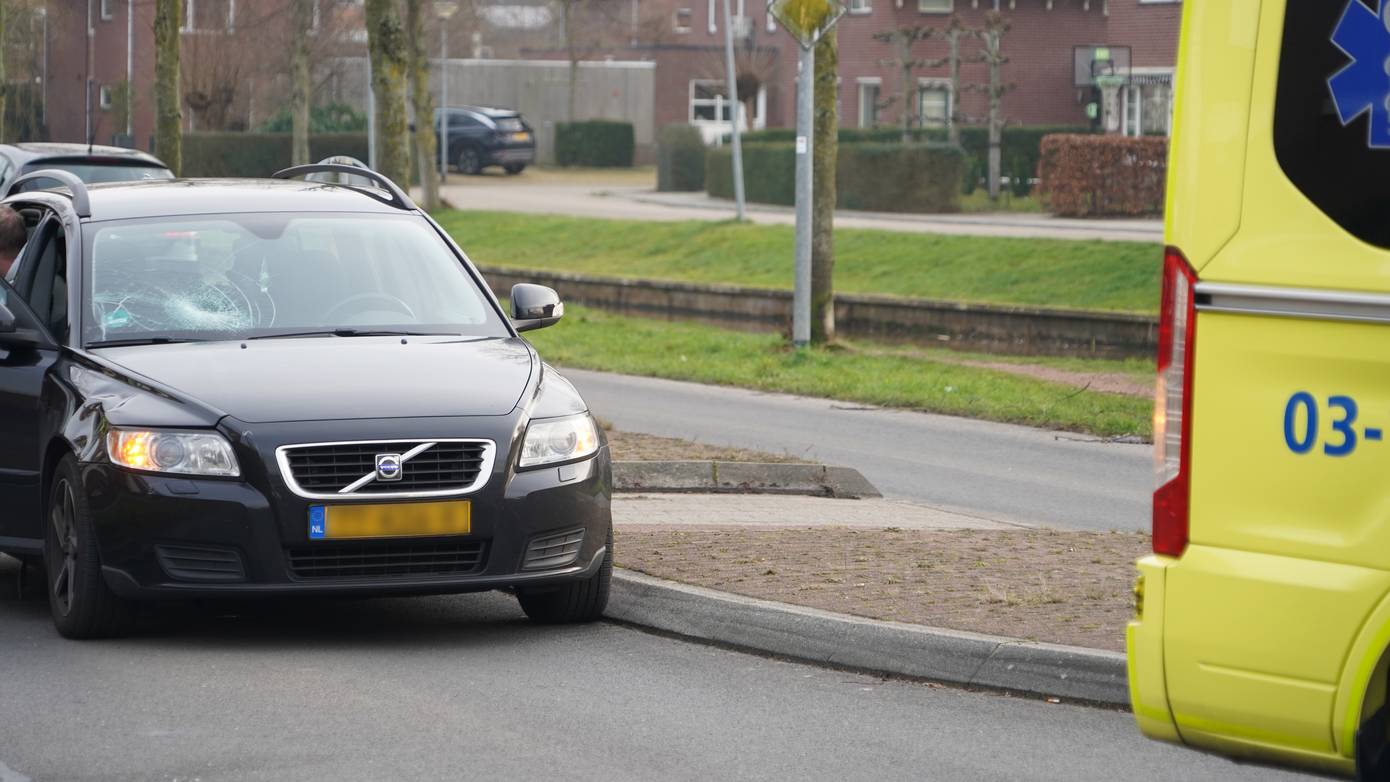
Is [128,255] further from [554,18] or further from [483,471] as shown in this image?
[554,18]

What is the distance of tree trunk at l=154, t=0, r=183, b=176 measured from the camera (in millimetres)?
20719

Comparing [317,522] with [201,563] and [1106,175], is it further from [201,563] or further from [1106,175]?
[1106,175]

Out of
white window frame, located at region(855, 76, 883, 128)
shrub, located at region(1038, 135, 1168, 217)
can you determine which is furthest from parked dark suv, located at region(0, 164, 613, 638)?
white window frame, located at region(855, 76, 883, 128)

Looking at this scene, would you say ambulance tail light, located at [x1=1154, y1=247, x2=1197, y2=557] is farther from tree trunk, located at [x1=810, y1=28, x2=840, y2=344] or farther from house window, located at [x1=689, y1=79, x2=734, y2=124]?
house window, located at [x1=689, y1=79, x2=734, y2=124]

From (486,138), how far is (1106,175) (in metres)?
25.2

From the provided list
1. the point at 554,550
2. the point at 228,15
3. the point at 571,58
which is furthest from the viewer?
the point at 571,58

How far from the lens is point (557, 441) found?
733cm

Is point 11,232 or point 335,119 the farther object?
point 335,119

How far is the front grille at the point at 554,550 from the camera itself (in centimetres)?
720

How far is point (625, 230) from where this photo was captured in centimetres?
3828

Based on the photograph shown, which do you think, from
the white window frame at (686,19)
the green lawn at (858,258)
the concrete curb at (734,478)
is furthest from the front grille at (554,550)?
the white window frame at (686,19)

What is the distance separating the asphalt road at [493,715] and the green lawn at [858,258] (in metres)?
20.0

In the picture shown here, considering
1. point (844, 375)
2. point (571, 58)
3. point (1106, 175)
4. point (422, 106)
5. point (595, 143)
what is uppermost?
point (571, 58)

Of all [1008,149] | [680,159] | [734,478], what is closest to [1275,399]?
[734,478]
